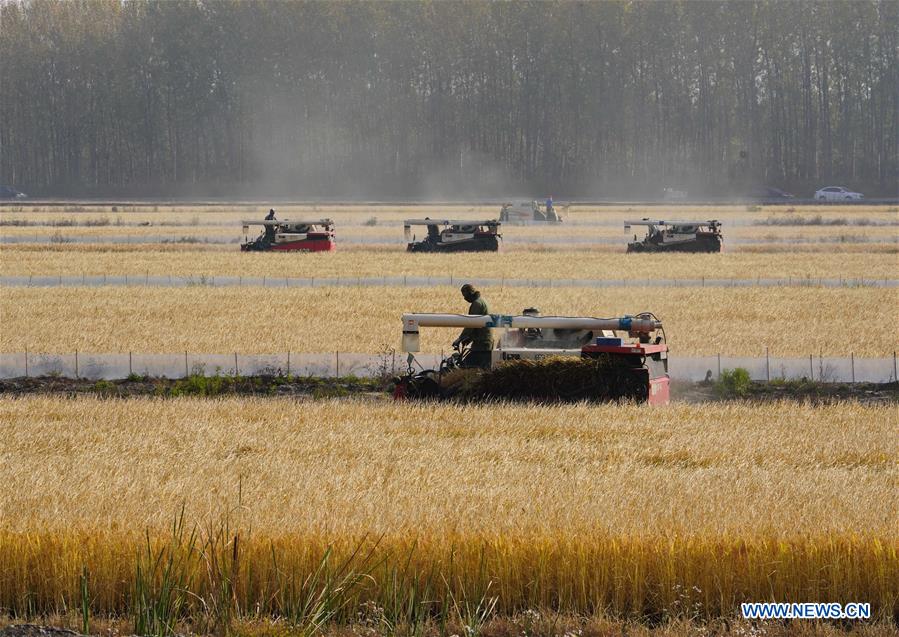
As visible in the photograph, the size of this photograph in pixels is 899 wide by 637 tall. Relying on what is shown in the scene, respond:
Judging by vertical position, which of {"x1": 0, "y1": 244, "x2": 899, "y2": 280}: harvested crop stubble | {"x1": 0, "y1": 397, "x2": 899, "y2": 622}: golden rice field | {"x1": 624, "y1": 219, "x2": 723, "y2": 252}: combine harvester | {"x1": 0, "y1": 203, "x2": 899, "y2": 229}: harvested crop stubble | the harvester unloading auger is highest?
{"x1": 0, "y1": 203, "x2": 899, "y2": 229}: harvested crop stubble

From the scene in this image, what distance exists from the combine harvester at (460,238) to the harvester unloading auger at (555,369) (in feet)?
110

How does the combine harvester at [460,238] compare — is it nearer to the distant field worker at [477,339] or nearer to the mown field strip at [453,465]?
the distant field worker at [477,339]

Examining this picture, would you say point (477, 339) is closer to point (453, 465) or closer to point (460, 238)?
point (453, 465)

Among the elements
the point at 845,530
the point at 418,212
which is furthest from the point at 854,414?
the point at 418,212

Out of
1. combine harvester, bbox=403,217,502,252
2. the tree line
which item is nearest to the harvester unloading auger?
combine harvester, bbox=403,217,502,252

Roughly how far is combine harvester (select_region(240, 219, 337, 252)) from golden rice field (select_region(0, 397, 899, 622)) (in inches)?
1335

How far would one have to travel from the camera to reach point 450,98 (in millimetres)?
148000

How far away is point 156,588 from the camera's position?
9562mm

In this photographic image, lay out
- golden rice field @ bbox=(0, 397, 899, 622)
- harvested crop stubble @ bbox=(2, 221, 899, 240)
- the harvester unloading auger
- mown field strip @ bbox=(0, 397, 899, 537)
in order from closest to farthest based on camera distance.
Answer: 1. golden rice field @ bbox=(0, 397, 899, 622)
2. mown field strip @ bbox=(0, 397, 899, 537)
3. the harvester unloading auger
4. harvested crop stubble @ bbox=(2, 221, 899, 240)

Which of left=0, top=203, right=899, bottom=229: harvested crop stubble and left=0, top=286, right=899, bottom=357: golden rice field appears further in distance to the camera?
left=0, top=203, right=899, bottom=229: harvested crop stubble

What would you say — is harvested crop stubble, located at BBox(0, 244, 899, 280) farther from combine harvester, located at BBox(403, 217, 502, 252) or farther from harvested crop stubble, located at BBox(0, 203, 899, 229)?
harvested crop stubble, located at BBox(0, 203, 899, 229)

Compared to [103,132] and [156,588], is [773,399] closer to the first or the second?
[156,588]

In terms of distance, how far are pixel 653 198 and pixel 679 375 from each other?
10390 cm

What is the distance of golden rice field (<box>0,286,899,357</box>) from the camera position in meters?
25.7
